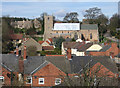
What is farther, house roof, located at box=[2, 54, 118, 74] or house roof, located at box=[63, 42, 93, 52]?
house roof, located at box=[63, 42, 93, 52]

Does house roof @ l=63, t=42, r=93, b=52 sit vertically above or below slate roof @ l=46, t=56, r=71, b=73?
below

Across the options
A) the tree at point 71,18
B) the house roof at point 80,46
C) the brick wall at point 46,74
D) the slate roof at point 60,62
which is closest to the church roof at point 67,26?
the tree at point 71,18

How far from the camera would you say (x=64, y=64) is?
690 inches

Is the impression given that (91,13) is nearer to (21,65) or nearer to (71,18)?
(71,18)

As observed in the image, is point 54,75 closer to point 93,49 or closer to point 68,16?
point 93,49

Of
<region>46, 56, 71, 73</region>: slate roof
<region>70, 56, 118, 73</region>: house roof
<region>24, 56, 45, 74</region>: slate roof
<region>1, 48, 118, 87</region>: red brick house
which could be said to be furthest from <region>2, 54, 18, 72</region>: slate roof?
<region>70, 56, 118, 73</region>: house roof

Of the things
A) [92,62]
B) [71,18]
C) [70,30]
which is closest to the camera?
[92,62]

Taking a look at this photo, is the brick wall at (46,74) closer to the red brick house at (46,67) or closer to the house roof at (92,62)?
the red brick house at (46,67)

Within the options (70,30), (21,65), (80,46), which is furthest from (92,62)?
(70,30)

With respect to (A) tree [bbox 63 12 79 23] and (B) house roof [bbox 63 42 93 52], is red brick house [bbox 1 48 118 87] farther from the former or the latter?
(A) tree [bbox 63 12 79 23]

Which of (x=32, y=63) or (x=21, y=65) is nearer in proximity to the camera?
(x=21, y=65)

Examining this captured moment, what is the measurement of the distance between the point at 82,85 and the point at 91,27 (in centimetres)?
4496

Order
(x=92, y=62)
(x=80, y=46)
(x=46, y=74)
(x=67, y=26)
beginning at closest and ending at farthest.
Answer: (x=46, y=74) < (x=92, y=62) < (x=80, y=46) < (x=67, y=26)

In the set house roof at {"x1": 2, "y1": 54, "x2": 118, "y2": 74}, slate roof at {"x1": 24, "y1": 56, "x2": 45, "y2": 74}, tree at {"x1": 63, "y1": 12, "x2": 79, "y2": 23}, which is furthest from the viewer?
tree at {"x1": 63, "y1": 12, "x2": 79, "y2": 23}
